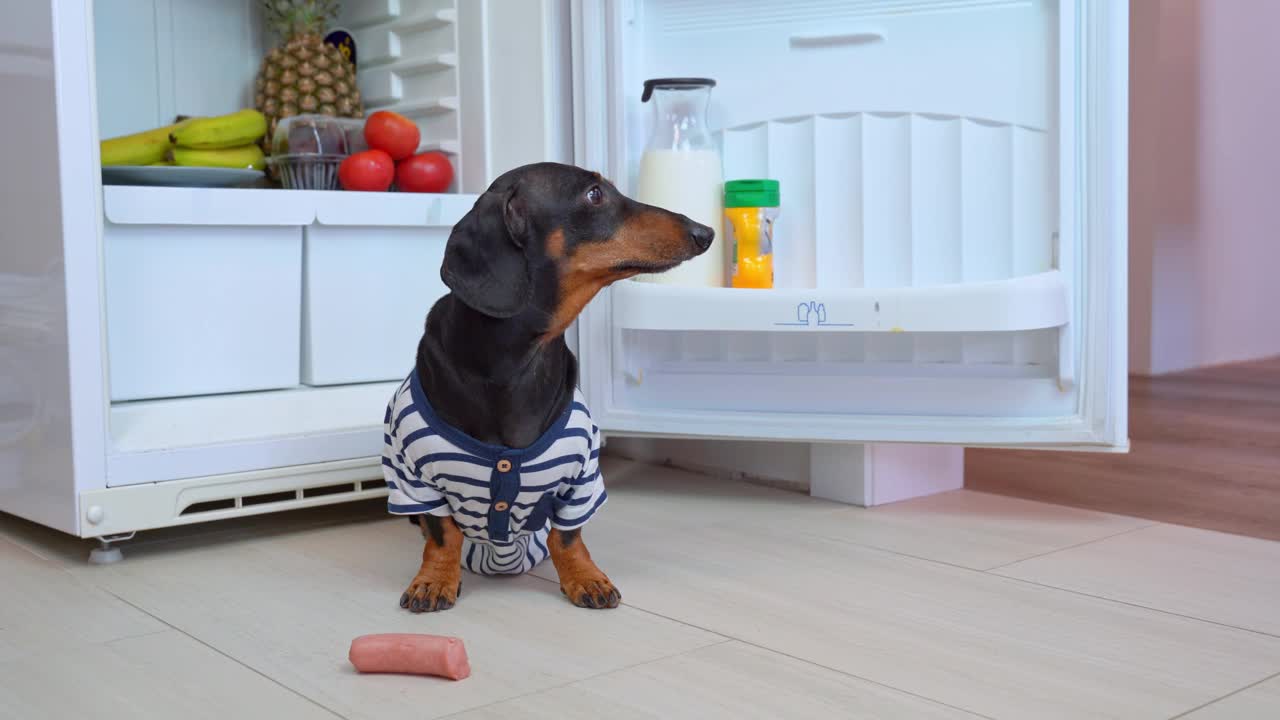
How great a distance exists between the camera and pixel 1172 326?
3.79 meters

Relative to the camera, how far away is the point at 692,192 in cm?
188

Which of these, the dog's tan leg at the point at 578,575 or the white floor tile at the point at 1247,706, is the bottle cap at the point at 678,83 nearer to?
the dog's tan leg at the point at 578,575

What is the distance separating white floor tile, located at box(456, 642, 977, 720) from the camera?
1.07m

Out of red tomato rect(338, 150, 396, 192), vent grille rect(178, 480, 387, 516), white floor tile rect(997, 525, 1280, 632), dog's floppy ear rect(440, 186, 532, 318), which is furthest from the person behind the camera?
red tomato rect(338, 150, 396, 192)

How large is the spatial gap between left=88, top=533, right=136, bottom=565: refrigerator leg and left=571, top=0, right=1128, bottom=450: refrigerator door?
29.3 inches

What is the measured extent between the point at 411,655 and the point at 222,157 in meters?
1.22

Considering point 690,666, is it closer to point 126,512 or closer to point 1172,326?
point 126,512

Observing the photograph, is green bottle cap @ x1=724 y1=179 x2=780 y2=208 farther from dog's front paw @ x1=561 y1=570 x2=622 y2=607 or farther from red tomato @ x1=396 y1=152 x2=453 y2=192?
dog's front paw @ x1=561 y1=570 x2=622 y2=607

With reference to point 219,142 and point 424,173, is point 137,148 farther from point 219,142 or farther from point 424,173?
point 424,173

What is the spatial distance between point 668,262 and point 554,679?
1.46ft

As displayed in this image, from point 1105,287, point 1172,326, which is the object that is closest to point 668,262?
point 1105,287

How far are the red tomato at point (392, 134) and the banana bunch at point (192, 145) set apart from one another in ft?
0.71

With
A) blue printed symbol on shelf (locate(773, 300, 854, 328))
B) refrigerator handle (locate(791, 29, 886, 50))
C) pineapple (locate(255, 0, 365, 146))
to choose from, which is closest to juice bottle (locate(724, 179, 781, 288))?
blue printed symbol on shelf (locate(773, 300, 854, 328))

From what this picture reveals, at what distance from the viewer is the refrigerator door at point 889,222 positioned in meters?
1.71
